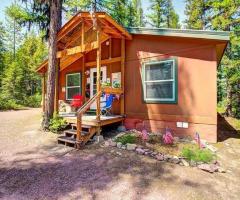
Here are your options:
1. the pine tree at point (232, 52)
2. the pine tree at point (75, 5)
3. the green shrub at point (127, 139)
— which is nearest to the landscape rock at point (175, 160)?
the green shrub at point (127, 139)

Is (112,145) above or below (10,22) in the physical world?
below

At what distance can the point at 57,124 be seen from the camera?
7.36 m

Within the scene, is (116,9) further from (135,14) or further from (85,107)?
(85,107)

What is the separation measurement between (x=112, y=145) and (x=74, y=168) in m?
1.65

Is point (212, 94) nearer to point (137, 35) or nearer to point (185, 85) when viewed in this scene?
point (185, 85)

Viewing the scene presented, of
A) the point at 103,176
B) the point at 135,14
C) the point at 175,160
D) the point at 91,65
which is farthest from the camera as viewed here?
the point at 135,14

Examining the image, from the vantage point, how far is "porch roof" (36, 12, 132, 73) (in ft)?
21.3

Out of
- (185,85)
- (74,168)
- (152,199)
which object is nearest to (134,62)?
(185,85)

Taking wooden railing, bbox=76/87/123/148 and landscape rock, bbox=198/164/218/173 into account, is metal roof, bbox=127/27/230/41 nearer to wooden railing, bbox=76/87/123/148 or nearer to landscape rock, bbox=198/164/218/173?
wooden railing, bbox=76/87/123/148

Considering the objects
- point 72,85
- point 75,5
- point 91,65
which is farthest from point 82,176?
point 75,5

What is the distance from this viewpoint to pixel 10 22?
30.0m

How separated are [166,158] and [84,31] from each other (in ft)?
19.3

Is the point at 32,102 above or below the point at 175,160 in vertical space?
above

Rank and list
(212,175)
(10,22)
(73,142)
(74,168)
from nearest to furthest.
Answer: (212,175) < (74,168) < (73,142) < (10,22)
